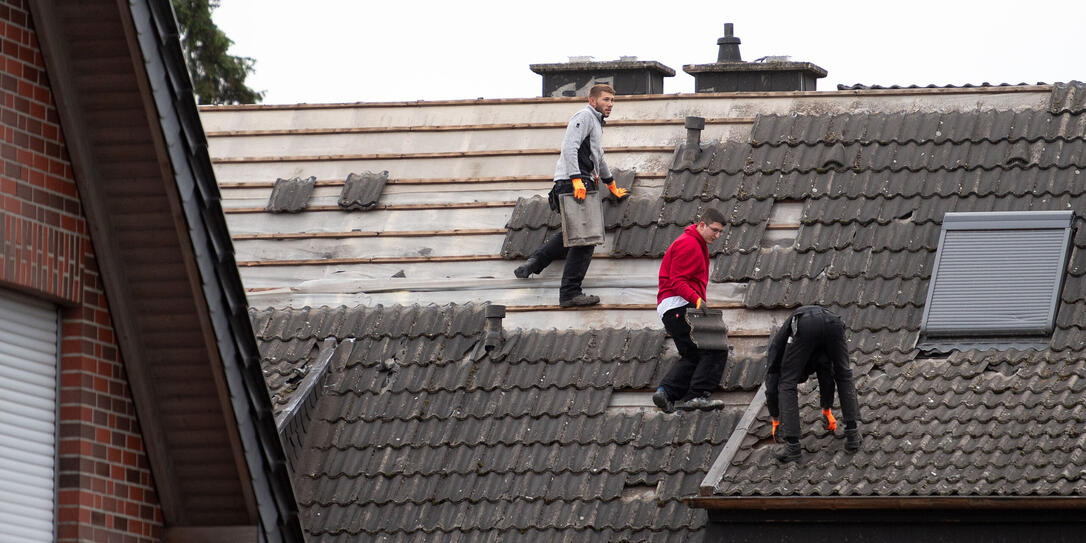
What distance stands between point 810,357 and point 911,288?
1.76 meters

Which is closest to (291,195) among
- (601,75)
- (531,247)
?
(531,247)

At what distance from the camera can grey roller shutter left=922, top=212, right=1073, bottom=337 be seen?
12867 millimetres

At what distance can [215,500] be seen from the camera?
9.12 meters

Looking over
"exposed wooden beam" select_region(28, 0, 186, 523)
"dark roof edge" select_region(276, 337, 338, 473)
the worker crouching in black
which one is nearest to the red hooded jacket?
the worker crouching in black

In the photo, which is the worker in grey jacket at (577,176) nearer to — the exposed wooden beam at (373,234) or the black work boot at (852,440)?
the exposed wooden beam at (373,234)

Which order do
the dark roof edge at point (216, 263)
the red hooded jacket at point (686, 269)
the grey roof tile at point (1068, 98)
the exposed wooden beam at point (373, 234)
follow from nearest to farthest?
the dark roof edge at point (216, 263) < the red hooded jacket at point (686, 269) < the grey roof tile at point (1068, 98) < the exposed wooden beam at point (373, 234)

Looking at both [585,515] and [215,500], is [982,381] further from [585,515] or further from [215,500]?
[215,500]

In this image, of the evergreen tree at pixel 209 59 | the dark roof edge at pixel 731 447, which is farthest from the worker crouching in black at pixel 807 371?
the evergreen tree at pixel 209 59

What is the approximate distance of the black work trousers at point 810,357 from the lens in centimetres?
1182

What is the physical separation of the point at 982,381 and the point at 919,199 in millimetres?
2225

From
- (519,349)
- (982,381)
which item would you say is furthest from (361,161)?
(982,381)

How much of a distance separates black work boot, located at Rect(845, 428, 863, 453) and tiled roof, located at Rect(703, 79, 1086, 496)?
0.08 meters

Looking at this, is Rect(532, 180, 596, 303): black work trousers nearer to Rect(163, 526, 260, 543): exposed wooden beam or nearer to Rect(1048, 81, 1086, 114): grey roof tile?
Rect(1048, 81, 1086, 114): grey roof tile

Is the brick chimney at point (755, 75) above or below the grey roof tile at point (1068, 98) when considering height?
above
